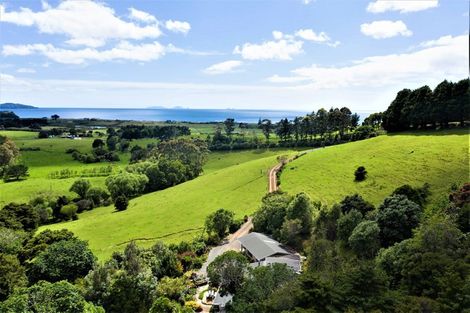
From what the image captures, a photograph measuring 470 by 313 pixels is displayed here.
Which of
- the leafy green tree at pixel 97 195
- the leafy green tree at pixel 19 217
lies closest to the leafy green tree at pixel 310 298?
the leafy green tree at pixel 19 217

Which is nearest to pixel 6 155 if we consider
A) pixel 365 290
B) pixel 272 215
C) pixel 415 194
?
pixel 272 215

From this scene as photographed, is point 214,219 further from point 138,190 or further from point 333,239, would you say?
Answer: point 138,190

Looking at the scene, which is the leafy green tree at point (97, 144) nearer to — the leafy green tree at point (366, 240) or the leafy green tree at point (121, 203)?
the leafy green tree at point (121, 203)

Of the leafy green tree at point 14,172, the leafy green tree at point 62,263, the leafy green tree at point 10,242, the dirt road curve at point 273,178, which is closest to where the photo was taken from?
the leafy green tree at point 62,263

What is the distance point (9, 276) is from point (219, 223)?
29.7 m

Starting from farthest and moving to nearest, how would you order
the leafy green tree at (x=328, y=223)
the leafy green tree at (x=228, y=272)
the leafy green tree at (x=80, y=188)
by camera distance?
1. the leafy green tree at (x=80, y=188)
2. the leafy green tree at (x=328, y=223)
3. the leafy green tree at (x=228, y=272)

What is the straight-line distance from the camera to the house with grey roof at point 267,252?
4850cm

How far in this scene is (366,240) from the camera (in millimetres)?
46500

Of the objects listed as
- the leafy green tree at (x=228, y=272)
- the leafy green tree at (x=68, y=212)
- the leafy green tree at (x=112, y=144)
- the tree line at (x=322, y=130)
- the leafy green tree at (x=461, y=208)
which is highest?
the tree line at (x=322, y=130)

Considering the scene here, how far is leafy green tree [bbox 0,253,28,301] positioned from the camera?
4478cm

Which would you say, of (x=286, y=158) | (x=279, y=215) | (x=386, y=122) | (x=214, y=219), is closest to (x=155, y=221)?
(x=214, y=219)

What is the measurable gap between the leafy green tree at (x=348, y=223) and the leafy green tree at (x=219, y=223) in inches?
771

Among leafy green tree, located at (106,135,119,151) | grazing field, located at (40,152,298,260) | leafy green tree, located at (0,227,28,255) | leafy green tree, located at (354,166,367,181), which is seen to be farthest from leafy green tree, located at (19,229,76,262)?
leafy green tree, located at (106,135,119,151)

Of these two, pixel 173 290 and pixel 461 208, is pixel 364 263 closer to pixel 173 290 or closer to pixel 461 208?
pixel 461 208
